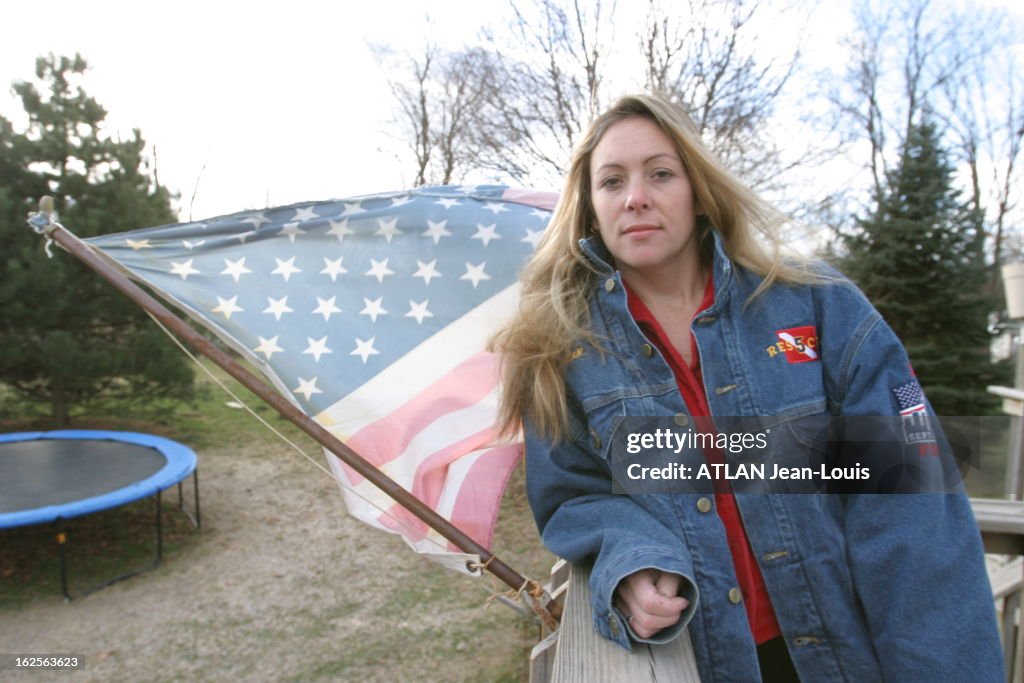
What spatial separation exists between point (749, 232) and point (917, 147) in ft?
40.9

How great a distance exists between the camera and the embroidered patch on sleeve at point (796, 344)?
4.73ft

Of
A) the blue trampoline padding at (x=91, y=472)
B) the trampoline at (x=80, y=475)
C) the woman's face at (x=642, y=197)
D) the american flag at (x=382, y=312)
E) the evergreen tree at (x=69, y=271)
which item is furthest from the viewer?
the evergreen tree at (x=69, y=271)

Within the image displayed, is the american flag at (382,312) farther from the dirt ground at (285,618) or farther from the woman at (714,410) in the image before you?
the dirt ground at (285,618)

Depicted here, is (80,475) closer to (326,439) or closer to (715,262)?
(326,439)

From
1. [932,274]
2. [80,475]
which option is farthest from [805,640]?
[932,274]

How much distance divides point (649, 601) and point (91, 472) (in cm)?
623

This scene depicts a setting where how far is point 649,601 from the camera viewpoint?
106 centimetres

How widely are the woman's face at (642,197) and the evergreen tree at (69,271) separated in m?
8.82

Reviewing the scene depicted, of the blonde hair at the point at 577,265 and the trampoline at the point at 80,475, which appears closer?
the blonde hair at the point at 577,265

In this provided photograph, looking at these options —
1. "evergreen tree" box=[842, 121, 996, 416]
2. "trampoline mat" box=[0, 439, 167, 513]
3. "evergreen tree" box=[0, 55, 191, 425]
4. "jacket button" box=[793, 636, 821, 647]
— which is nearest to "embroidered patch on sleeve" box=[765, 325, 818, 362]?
"jacket button" box=[793, 636, 821, 647]

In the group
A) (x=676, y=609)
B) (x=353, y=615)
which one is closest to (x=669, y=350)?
(x=676, y=609)

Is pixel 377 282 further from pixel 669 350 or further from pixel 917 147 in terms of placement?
pixel 917 147

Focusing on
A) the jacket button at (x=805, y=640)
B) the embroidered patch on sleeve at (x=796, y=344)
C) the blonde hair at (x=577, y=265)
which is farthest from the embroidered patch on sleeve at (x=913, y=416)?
the jacket button at (x=805, y=640)

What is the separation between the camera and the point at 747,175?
9.51 meters
